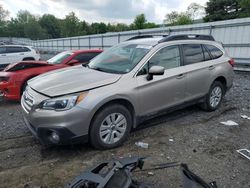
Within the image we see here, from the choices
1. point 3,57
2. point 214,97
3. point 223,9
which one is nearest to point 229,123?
point 214,97

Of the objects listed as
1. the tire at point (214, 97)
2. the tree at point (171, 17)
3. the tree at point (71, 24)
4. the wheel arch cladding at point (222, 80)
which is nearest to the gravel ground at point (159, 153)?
the tire at point (214, 97)

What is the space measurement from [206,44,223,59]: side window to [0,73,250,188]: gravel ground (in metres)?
1.43

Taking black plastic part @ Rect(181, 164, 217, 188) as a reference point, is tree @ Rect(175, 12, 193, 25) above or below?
above

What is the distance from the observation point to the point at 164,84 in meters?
4.18

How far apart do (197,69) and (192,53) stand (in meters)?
0.37

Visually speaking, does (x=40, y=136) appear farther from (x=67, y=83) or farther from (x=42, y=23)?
(x=42, y=23)

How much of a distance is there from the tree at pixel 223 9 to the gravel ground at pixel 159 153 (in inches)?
1549

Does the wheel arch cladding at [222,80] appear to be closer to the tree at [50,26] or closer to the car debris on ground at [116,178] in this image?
the car debris on ground at [116,178]

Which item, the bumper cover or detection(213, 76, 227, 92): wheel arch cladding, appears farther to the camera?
detection(213, 76, 227, 92): wheel arch cladding

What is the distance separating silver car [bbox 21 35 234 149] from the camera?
3.25 metres

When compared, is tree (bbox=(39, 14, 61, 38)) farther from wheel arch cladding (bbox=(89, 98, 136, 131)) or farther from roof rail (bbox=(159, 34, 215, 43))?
wheel arch cladding (bbox=(89, 98, 136, 131))

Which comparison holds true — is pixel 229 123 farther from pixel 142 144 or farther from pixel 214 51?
pixel 142 144

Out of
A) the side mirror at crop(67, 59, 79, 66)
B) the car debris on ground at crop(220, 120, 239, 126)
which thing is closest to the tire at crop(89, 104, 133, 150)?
the car debris on ground at crop(220, 120, 239, 126)

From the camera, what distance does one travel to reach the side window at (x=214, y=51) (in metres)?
5.30
